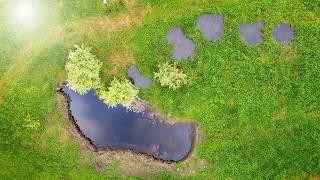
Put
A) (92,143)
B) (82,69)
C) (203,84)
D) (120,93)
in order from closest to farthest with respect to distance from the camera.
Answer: (82,69)
(120,93)
(203,84)
(92,143)

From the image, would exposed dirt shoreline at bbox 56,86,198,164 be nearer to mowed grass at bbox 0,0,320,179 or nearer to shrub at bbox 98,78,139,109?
mowed grass at bbox 0,0,320,179

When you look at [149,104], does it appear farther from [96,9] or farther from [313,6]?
[313,6]

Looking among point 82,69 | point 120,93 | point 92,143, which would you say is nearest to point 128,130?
point 92,143

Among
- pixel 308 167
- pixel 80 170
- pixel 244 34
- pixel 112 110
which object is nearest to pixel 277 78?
pixel 244 34

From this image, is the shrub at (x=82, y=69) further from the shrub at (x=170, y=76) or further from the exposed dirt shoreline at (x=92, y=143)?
the shrub at (x=170, y=76)

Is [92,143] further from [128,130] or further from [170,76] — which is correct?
[170,76]
